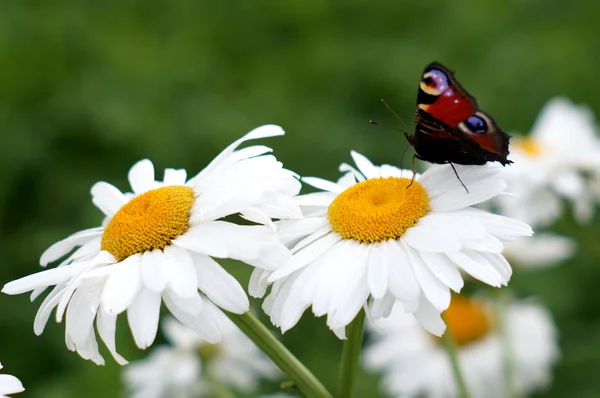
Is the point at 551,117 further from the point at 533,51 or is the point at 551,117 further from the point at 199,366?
the point at 199,366

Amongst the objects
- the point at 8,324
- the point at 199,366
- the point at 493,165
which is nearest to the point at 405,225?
the point at 493,165

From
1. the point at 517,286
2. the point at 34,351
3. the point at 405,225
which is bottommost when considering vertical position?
the point at 517,286

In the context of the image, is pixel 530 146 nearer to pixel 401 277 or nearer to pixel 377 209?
pixel 377 209

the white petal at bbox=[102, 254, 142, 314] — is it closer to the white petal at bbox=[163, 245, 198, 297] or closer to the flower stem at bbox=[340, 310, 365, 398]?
the white petal at bbox=[163, 245, 198, 297]

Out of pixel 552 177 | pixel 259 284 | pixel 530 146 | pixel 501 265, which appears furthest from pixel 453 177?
pixel 530 146

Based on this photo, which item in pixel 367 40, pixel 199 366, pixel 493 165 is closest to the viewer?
pixel 493 165
